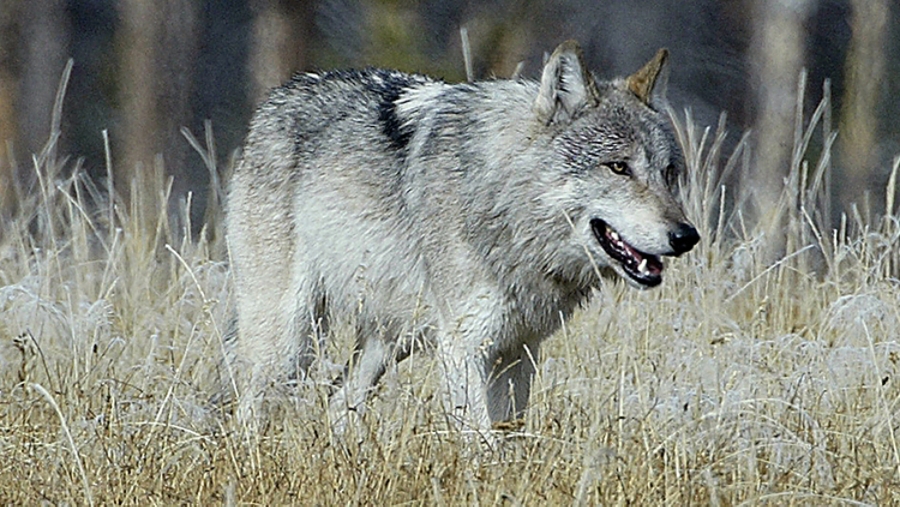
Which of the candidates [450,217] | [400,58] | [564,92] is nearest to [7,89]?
[400,58]

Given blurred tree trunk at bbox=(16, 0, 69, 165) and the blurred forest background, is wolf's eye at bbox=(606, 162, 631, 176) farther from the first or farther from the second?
blurred tree trunk at bbox=(16, 0, 69, 165)

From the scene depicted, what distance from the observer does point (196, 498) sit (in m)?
3.50

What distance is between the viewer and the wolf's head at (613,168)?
4285 millimetres

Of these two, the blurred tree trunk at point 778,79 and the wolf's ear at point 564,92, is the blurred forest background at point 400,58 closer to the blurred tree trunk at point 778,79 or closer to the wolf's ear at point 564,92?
the blurred tree trunk at point 778,79

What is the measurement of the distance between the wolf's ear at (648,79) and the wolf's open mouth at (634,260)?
2.07 feet

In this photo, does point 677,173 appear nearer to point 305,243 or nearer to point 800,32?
point 305,243

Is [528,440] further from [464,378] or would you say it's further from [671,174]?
[671,174]

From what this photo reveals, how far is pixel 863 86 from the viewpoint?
1123cm

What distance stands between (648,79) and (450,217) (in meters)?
0.88

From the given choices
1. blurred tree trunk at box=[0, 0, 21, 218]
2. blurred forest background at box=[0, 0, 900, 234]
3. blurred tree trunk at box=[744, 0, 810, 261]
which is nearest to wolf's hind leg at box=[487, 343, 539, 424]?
blurred forest background at box=[0, 0, 900, 234]

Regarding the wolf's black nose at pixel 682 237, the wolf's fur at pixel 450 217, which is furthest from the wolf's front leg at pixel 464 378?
the wolf's black nose at pixel 682 237

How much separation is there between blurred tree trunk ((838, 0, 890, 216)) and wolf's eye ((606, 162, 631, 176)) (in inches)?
287

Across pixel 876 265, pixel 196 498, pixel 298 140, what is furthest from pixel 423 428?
pixel 876 265

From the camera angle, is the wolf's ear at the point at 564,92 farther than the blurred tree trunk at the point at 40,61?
No
